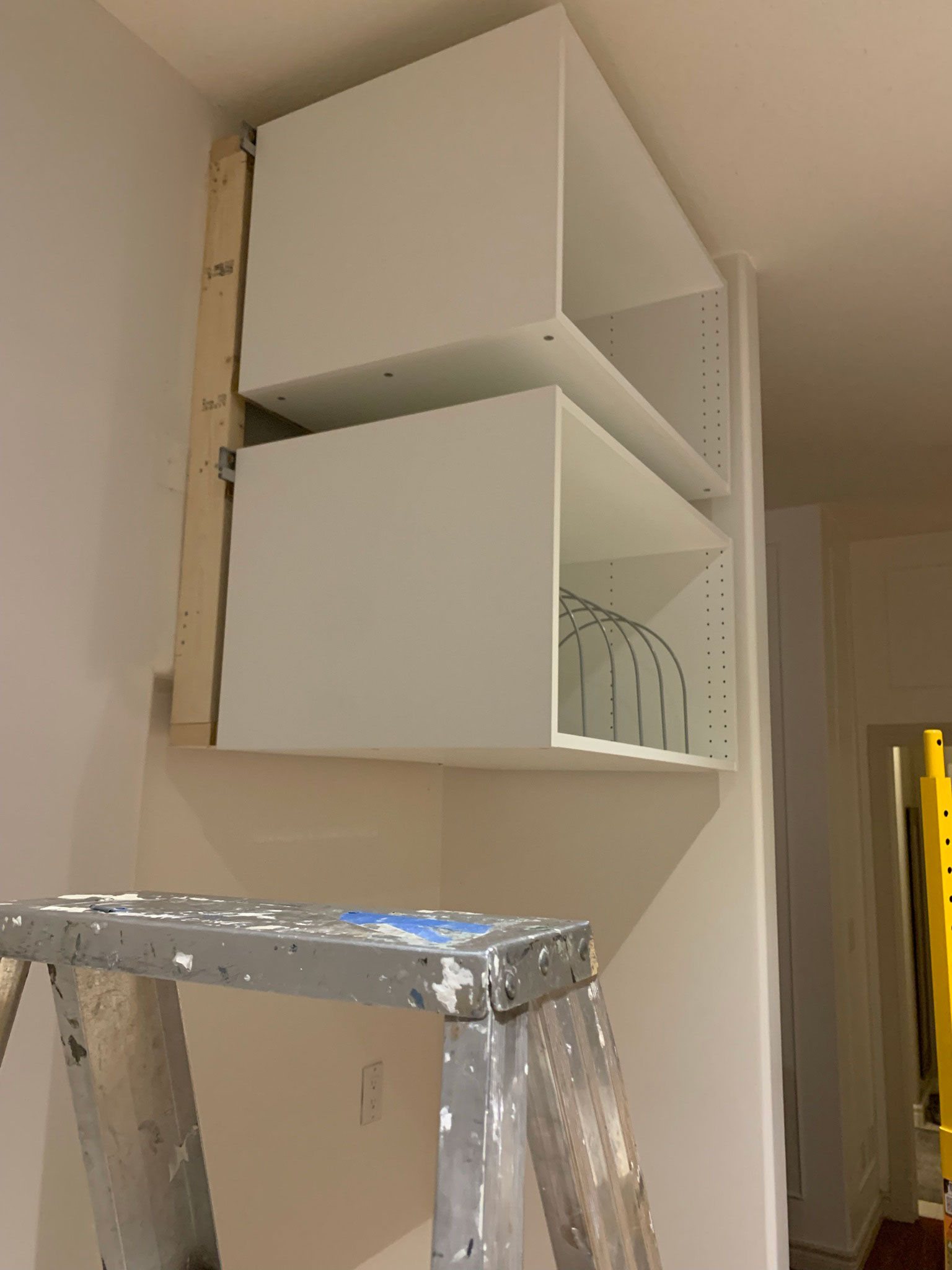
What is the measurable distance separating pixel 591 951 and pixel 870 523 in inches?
Result: 133

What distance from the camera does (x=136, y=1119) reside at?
28.6 inches

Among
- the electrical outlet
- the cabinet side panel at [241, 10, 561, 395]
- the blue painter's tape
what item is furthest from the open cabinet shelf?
the electrical outlet

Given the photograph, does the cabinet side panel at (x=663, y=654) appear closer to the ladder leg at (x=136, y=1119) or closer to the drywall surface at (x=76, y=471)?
the drywall surface at (x=76, y=471)

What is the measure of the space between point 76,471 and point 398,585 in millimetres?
456

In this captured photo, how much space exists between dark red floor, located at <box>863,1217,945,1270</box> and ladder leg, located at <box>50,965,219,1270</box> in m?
3.30

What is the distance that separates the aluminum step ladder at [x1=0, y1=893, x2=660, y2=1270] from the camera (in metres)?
0.54

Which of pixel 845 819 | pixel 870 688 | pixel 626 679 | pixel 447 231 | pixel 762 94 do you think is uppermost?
pixel 762 94

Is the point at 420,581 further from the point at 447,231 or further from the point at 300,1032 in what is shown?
the point at 300,1032

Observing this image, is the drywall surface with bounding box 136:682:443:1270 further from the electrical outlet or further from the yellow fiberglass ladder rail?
the yellow fiberglass ladder rail

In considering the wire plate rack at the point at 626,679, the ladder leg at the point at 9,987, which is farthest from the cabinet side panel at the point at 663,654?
the ladder leg at the point at 9,987

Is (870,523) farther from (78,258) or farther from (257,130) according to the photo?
(78,258)

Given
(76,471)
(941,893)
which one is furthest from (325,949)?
(941,893)

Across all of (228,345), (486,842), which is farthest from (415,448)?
(486,842)

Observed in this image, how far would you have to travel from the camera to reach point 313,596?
49.5 inches
